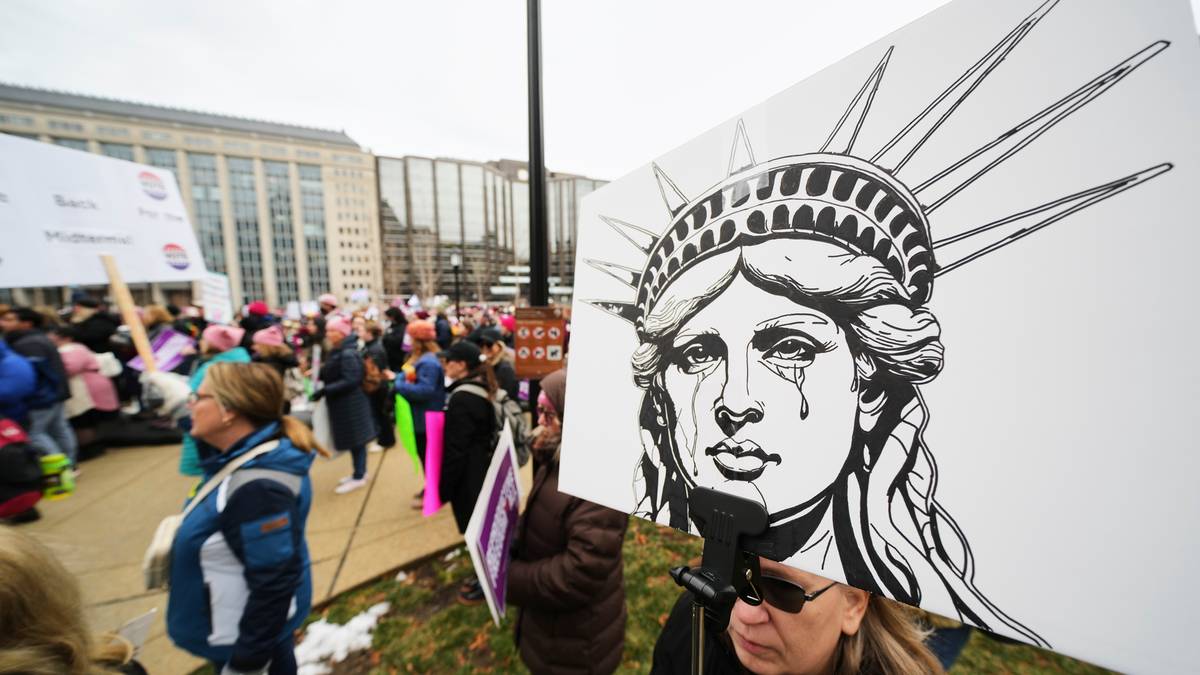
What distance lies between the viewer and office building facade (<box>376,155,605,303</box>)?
64.6m

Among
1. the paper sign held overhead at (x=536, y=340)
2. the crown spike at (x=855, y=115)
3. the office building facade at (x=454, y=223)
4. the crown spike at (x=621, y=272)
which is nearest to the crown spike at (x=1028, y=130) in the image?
the crown spike at (x=855, y=115)

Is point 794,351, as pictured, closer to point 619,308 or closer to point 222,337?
point 619,308

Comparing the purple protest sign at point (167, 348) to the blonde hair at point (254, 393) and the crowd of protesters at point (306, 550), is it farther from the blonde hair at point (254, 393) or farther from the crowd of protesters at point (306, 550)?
the blonde hair at point (254, 393)

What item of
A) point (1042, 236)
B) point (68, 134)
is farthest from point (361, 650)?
point (68, 134)

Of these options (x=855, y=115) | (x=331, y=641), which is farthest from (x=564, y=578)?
(x=331, y=641)

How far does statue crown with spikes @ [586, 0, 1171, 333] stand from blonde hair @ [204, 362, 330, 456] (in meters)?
2.22

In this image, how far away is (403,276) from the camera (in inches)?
2522

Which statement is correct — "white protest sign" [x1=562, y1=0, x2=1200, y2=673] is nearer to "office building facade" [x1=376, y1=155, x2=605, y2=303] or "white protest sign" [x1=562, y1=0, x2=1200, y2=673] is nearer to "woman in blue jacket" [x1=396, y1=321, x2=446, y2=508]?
"woman in blue jacket" [x1=396, y1=321, x2=446, y2=508]

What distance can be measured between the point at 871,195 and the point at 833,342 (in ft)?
0.75

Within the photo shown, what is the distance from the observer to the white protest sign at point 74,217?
3.79 meters

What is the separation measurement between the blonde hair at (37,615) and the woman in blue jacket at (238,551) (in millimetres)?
733

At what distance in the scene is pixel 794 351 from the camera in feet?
2.24

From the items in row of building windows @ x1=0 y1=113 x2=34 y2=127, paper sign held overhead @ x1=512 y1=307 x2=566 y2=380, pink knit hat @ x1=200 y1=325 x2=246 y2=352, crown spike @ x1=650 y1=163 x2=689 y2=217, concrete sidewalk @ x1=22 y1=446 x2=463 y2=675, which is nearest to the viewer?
crown spike @ x1=650 y1=163 x2=689 y2=217

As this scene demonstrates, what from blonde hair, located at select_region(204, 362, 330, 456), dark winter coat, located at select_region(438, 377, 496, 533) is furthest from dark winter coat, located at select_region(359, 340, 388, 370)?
blonde hair, located at select_region(204, 362, 330, 456)
